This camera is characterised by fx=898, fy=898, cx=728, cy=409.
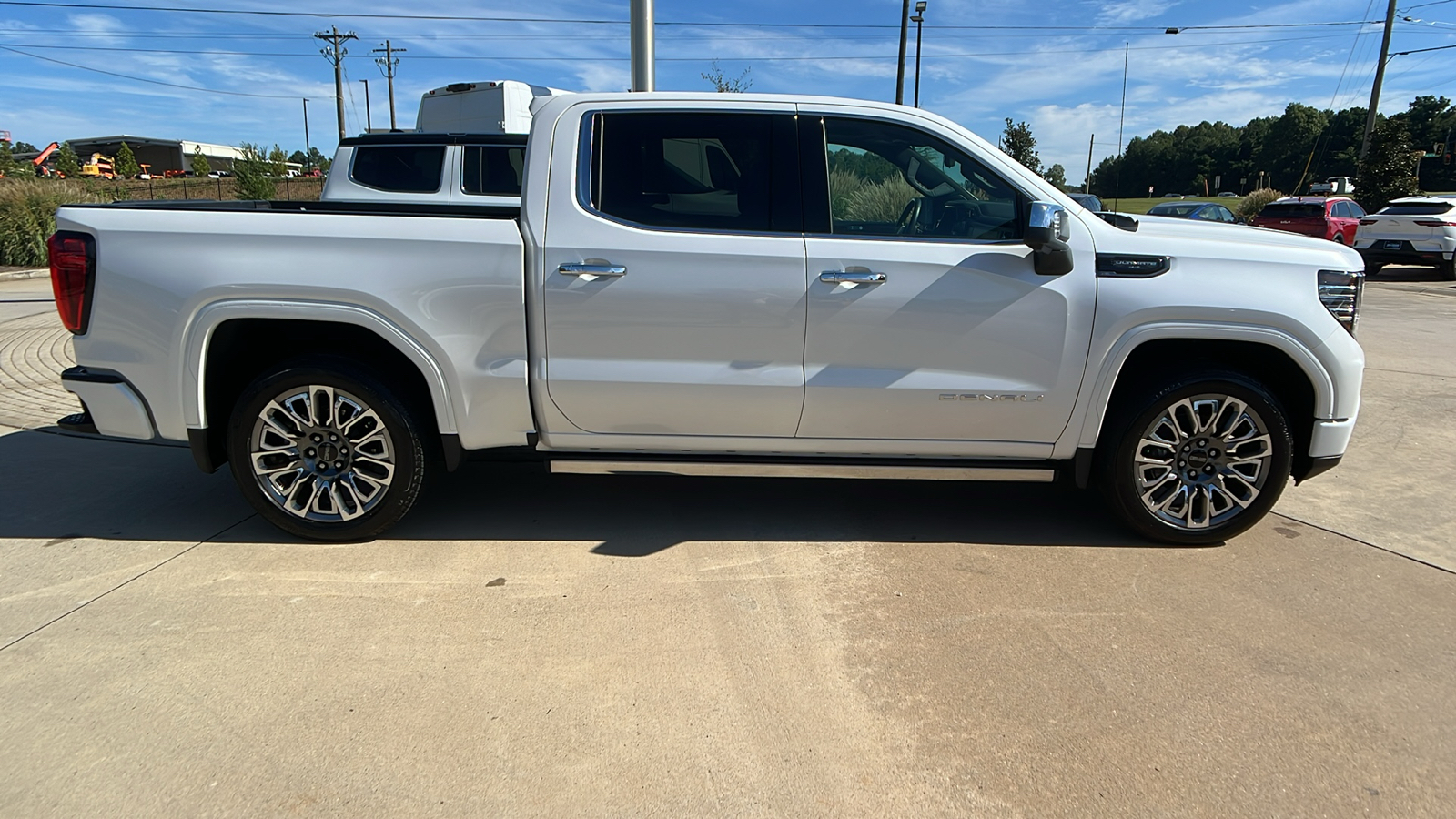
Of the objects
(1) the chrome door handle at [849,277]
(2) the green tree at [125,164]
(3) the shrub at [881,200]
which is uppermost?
(2) the green tree at [125,164]

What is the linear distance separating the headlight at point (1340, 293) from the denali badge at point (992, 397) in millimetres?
1323

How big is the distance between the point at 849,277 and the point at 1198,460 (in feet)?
6.12

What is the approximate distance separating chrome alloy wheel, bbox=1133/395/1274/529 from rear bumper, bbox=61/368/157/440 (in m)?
4.49

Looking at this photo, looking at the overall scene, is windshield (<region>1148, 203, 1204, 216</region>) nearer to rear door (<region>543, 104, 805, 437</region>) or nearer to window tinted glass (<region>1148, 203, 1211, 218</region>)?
window tinted glass (<region>1148, 203, 1211, 218</region>)

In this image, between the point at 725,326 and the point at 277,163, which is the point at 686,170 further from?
the point at 277,163

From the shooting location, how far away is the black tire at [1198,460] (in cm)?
405

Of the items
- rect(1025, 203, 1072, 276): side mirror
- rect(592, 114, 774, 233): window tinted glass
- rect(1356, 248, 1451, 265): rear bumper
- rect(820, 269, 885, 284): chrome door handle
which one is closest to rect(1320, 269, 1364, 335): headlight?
rect(1025, 203, 1072, 276): side mirror

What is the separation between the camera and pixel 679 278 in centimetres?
384

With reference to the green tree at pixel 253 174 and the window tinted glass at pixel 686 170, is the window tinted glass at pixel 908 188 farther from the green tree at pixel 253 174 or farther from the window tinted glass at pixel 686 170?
the green tree at pixel 253 174

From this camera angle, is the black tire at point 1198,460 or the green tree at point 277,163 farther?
the green tree at point 277,163

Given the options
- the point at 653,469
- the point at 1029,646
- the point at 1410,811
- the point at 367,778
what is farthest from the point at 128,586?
the point at 1410,811

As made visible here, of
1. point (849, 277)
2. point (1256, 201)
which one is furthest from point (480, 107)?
point (1256, 201)

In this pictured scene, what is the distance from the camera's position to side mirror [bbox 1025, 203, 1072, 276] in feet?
11.9

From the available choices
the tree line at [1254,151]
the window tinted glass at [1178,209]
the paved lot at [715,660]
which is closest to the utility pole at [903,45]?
the window tinted glass at [1178,209]
